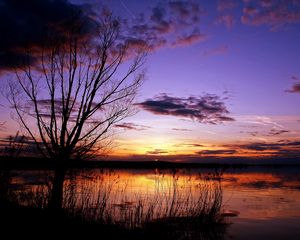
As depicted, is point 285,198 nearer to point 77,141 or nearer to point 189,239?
point 189,239

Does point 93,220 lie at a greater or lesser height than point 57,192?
lesser

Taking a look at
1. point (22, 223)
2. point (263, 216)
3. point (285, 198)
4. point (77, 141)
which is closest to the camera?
point (22, 223)

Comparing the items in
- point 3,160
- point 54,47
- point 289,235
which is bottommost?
point 289,235

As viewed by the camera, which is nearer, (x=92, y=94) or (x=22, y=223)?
(x=22, y=223)

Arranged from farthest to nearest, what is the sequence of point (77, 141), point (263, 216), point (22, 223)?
point (263, 216), point (77, 141), point (22, 223)

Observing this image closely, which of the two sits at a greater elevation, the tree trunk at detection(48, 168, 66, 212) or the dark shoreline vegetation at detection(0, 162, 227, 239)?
the tree trunk at detection(48, 168, 66, 212)

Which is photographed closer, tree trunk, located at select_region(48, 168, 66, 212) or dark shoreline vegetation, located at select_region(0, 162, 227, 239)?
dark shoreline vegetation, located at select_region(0, 162, 227, 239)

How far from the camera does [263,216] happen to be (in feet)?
55.6

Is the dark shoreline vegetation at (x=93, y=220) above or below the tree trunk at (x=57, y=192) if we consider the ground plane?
below

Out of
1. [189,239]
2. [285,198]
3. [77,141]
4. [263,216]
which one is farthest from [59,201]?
[285,198]

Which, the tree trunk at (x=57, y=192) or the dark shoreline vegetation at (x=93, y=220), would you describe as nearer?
the dark shoreline vegetation at (x=93, y=220)

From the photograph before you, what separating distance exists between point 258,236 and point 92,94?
814 cm

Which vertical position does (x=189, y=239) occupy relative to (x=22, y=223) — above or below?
below

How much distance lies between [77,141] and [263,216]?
398 inches
